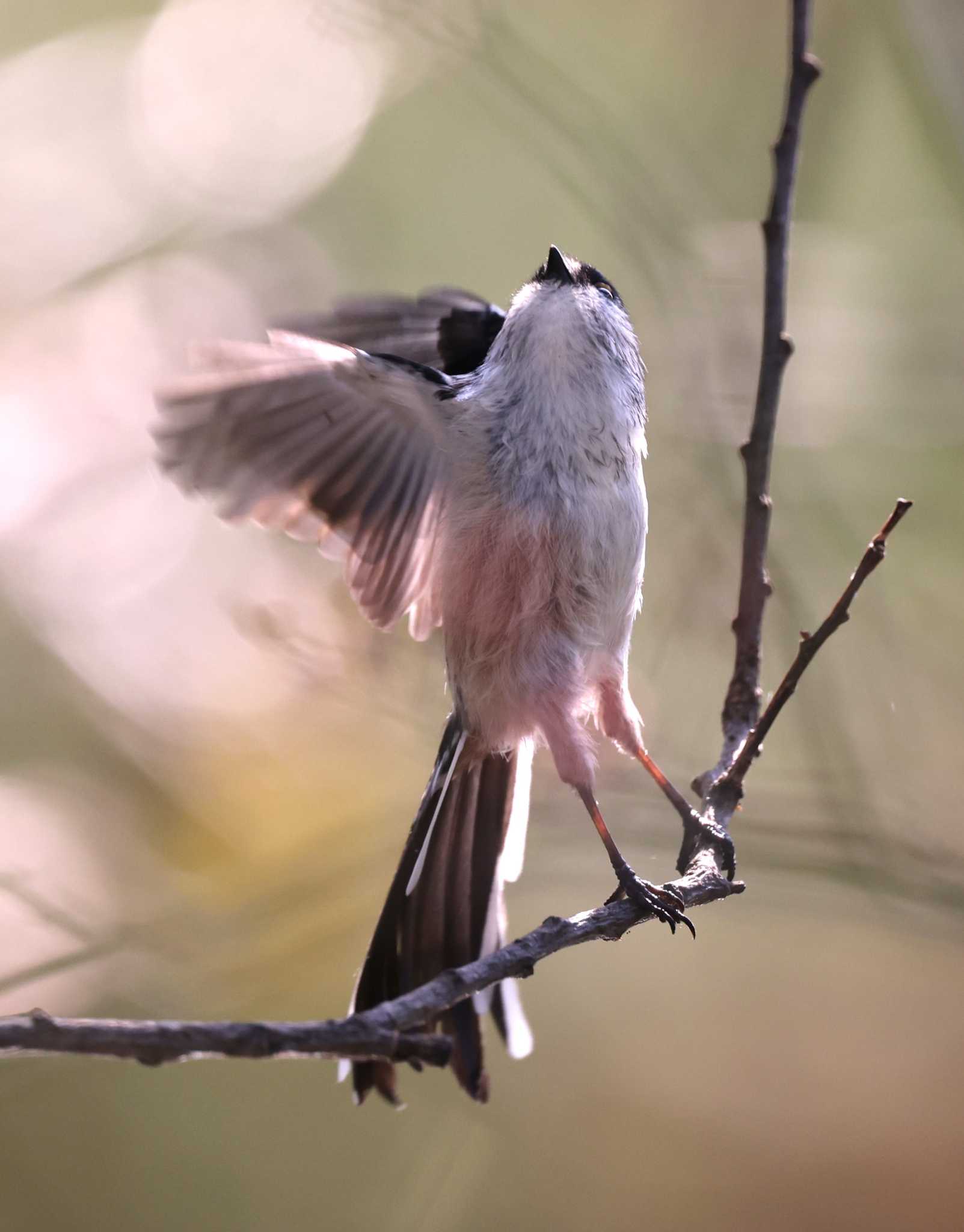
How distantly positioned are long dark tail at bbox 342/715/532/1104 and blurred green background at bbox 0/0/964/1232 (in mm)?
342

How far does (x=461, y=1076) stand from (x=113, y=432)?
92.3 inches

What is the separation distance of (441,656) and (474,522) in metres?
0.80

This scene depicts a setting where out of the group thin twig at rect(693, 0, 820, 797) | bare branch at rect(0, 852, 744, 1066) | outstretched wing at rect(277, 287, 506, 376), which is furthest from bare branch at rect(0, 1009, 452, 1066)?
outstretched wing at rect(277, 287, 506, 376)

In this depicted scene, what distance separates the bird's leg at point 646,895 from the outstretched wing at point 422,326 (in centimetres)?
103

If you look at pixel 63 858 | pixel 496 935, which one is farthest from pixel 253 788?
pixel 496 935

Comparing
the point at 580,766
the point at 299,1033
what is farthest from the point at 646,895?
the point at 299,1033

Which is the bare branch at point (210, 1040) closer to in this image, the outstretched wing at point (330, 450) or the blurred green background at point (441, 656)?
the outstretched wing at point (330, 450)

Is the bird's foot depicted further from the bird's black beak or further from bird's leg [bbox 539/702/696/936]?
the bird's black beak

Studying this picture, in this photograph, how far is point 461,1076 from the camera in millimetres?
1680

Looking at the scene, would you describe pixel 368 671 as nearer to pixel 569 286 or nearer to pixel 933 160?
pixel 569 286

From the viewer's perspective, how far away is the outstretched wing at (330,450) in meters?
1.71

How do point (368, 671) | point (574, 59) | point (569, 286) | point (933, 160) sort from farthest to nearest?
1. point (574, 59)
2. point (933, 160)
3. point (368, 671)
4. point (569, 286)

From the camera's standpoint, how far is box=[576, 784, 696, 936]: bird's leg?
1449mm

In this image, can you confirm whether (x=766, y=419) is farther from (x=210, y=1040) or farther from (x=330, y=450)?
(x=210, y=1040)
